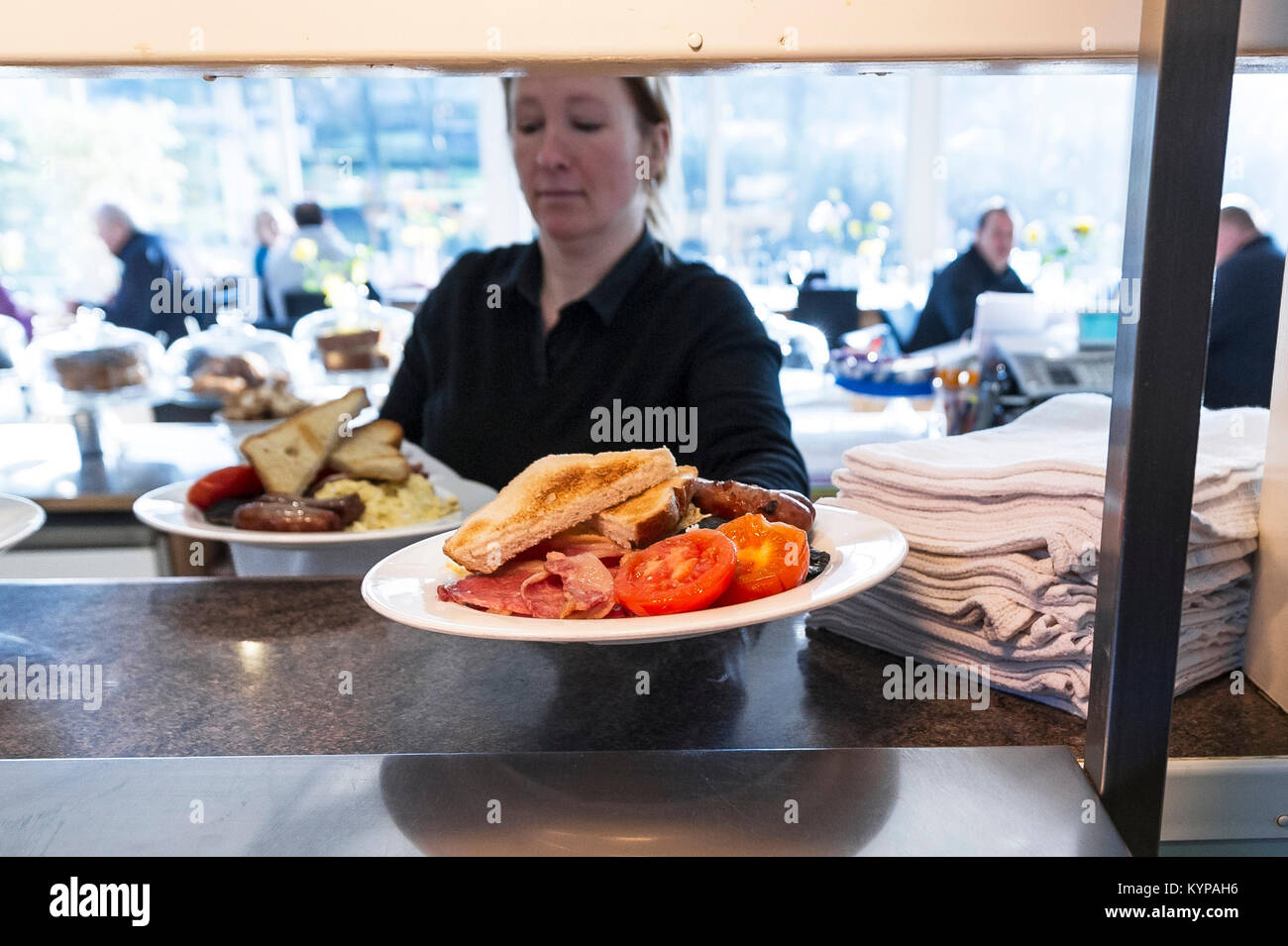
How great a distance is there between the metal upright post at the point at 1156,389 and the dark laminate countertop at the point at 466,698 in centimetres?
13

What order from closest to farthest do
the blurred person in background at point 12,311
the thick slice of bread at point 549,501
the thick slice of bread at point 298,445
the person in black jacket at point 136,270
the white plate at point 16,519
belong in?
the thick slice of bread at point 549,501 → the white plate at point 16,519 → the thick slice of bread at point 298,445 → the blurred person in background at point 12,311 → the person in black jacket at point 136,270

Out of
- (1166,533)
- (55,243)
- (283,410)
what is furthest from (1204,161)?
(55,243)

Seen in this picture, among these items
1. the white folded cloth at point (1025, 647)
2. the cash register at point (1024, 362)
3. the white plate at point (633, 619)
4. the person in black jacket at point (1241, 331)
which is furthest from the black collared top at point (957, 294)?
the white plate at point (633, 619)

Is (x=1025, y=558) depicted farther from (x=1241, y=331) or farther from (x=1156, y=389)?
(x=1241, y=331)

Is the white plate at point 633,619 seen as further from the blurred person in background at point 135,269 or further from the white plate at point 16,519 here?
the blurred person in background at point 135,269

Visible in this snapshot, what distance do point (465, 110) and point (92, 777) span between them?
7013 mm

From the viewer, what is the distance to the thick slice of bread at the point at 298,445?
1.42 m

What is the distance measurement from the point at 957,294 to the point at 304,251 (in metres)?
3.60

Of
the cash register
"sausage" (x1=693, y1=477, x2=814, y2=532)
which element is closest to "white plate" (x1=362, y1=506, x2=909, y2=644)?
"sausage" (x1=693, y1=477, x2=814, y2=532)

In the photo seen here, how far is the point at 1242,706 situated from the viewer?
838mm

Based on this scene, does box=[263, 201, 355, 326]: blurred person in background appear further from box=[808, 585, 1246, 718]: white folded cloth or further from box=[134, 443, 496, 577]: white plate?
box=[808, 585, 1246, 718]: white folded cloth

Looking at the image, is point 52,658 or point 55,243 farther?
point 55,243

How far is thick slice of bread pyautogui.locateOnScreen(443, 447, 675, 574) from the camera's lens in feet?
2.52

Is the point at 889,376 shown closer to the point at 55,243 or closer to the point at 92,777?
the point at 92,777
